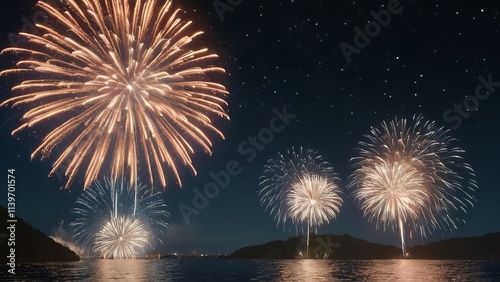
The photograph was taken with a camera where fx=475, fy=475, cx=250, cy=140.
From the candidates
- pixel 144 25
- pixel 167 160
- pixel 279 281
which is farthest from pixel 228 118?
pixel 279 281

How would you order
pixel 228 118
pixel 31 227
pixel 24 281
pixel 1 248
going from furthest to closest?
pixel 31 227
pixel 1 248
pixel 24 281
pixel 228 118

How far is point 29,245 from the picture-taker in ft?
472

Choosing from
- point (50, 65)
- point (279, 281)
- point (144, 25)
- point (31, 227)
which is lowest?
point (279, 281)

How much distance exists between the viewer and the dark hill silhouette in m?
123

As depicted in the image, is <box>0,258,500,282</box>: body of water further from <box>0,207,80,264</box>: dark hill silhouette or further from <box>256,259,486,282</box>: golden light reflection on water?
<box>0,207,80,264</box>: dark hill silhouette

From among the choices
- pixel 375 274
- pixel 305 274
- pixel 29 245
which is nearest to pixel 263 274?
pixel 305 274

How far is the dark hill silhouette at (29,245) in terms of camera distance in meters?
123

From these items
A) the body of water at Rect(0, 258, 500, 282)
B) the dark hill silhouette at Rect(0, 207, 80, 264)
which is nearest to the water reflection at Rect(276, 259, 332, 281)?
the body of water at Rect(0, 258, 500, 282)

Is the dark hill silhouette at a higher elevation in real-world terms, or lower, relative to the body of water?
higher

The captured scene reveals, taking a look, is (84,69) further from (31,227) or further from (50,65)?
(31,227)

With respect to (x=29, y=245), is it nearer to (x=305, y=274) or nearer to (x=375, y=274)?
(x=305, y=274)

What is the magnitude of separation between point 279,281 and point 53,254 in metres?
108

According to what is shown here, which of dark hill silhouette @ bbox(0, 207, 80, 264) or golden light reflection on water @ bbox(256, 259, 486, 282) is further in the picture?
dark hill silhouette @ bbox(0, 207, 80, 264)

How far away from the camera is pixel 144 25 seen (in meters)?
38.5
